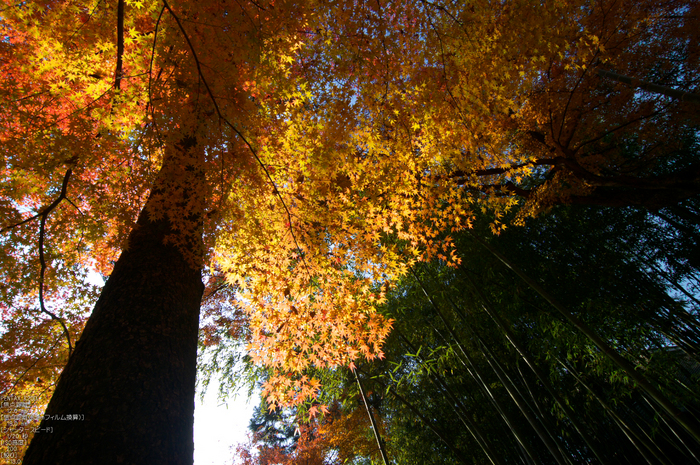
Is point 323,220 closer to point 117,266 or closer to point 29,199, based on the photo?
point 117,266

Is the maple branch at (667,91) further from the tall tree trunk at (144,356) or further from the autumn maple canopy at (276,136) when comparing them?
the tall tree trunk at (144,356)

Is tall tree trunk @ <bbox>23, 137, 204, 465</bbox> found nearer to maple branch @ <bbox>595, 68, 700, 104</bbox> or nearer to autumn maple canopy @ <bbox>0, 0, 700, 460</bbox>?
autumn maple canopy @ <bbox>0, 0, 700, 460</bbox>

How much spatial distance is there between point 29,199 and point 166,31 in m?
2.36

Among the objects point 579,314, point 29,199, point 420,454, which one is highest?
point 29,199

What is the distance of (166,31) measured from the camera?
5.68ft

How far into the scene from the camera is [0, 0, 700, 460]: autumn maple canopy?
188cm

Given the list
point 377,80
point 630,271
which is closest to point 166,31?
point 377,80

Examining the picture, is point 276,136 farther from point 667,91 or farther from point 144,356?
point 667,91

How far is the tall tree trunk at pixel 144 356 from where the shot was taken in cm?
118

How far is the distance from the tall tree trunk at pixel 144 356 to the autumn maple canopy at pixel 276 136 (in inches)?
2.1

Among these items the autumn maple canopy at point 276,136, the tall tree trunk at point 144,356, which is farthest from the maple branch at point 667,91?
the tall tree trunk at point 144,356

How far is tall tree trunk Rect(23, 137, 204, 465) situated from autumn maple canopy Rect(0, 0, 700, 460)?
0.18 feet

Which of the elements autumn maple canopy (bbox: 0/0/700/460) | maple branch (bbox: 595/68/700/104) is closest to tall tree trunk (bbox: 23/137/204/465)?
autumn maple canopy (bbox: 0/0/700/460)

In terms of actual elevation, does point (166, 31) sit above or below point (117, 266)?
above
